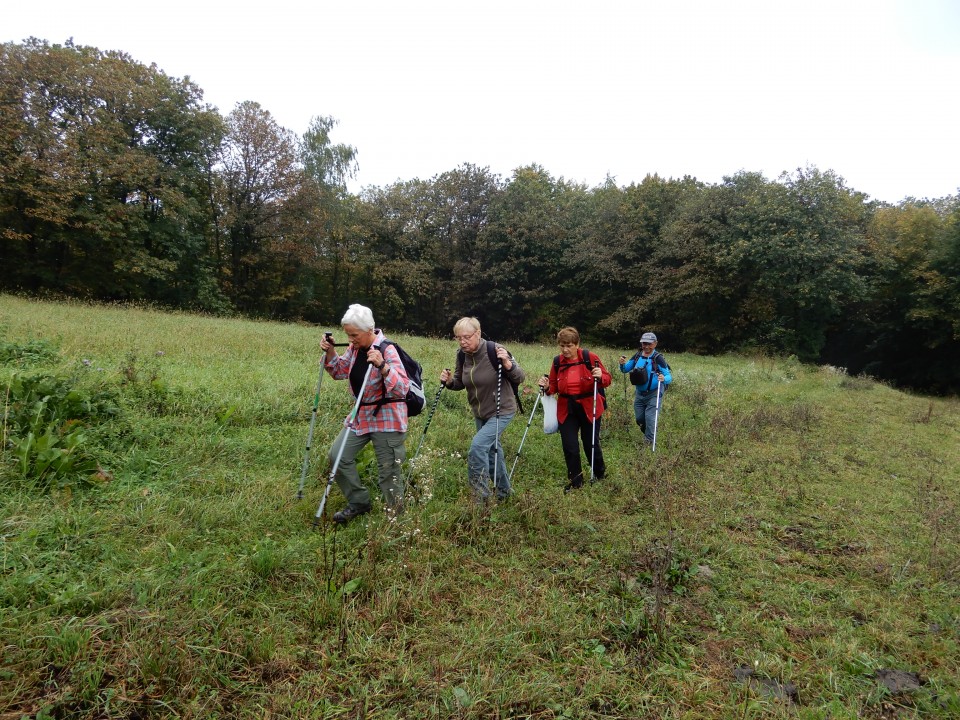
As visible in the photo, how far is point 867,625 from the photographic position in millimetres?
3914

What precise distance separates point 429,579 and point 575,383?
3.29 m

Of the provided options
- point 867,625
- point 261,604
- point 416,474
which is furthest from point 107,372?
→ point 867,625

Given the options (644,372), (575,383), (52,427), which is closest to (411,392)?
(575,383)

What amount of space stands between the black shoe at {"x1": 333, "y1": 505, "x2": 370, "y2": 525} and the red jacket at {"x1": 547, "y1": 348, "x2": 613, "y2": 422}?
286 centimetres

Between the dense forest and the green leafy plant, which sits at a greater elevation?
the dense forest

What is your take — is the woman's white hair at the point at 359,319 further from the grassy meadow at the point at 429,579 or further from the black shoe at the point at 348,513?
the black shoe at the point at 348,513

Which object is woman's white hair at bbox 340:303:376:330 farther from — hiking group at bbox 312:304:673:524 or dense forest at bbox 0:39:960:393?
dense forest at bbox 0:39:960:393

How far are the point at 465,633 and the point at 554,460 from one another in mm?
Result: 4507

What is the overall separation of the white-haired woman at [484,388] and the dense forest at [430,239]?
23777 mm

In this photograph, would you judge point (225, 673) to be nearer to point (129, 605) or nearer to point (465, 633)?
point (129, 605)

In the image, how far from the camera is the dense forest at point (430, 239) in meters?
22.9

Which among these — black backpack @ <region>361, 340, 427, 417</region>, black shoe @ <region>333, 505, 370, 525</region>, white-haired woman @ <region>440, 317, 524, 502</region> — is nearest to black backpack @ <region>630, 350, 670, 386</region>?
white-haired woman @ <region>440, 317, 524, 502</region>

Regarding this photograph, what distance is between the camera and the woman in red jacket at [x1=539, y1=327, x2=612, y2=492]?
6.51m

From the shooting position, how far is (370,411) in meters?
4.82
